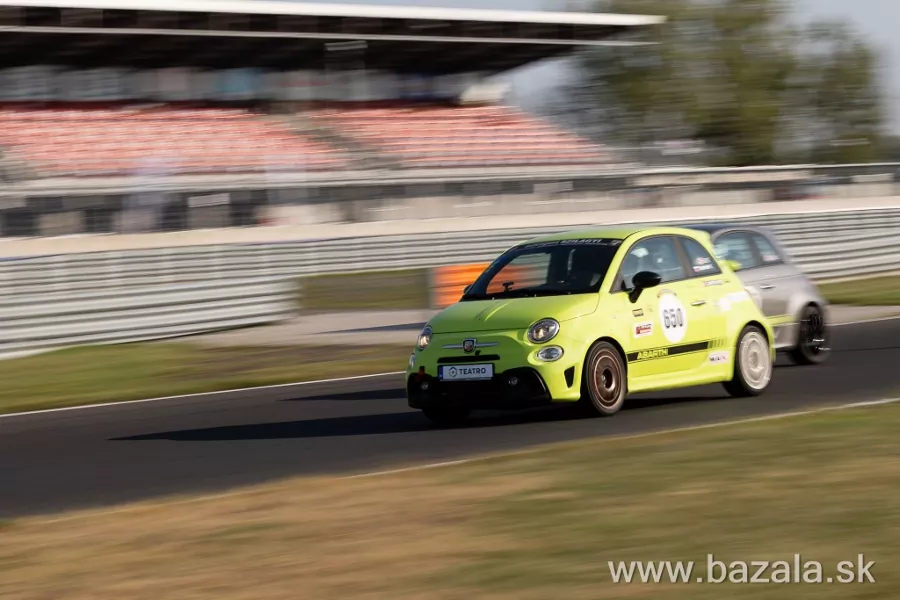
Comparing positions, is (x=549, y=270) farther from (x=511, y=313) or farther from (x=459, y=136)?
(x=459, y=136)

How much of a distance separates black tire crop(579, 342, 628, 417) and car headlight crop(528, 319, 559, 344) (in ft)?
1.02

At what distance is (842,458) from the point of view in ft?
24.8

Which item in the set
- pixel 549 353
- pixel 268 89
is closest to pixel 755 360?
pixel 549 353

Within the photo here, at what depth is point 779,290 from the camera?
13.5m

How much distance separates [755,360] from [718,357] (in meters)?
0.57

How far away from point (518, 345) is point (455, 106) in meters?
30.6

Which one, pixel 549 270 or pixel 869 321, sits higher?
pixel 549 270

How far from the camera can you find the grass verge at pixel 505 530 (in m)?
5.31

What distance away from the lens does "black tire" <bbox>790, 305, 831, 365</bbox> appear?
13.7 m

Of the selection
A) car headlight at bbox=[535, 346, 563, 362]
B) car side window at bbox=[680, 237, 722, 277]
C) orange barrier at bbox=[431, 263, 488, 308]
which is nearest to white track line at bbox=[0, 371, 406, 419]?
car side window at bbox=[680, 237, 722, 277]

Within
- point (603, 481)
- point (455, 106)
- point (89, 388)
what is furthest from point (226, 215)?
point (603, 481)

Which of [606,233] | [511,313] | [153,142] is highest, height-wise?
[153,142]

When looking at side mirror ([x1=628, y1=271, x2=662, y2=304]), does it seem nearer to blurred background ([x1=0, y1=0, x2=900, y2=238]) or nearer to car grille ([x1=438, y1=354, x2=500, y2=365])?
car grille ([x1=438, y1=354, x2=500, y2=365])

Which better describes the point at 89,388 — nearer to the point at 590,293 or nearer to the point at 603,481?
the point at 590,293
